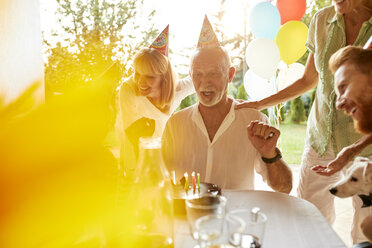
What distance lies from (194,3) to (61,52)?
299 cm

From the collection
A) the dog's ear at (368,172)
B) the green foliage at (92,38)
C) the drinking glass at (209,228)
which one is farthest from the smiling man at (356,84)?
the green foliage at (92,38)

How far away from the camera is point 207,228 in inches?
26.4

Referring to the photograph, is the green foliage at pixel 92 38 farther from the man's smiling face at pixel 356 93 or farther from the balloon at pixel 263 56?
the man's smiling face at pixel 356 93

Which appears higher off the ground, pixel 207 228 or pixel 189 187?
pixel 207 228

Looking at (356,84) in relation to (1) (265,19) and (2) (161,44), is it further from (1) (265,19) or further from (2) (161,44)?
(1) (265,19)

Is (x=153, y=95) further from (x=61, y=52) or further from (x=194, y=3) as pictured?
(x=61, y=52)

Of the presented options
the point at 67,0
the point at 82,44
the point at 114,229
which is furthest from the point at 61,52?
the point at 114,229

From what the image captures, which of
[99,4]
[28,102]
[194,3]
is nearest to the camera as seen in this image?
[28,102]

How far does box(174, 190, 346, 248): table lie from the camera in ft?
3.03

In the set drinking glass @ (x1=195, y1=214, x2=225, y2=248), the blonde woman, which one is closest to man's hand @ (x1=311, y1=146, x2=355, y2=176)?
drinking glass @ (x1=195, y1=214, x2=225, y2=248)

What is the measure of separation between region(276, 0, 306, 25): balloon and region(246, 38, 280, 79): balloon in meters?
0.36

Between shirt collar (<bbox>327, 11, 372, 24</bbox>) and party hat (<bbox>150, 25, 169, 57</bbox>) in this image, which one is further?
party hat (<bbox>150, 25, 169, 57</bbox>)

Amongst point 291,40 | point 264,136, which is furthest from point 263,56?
point 264,136

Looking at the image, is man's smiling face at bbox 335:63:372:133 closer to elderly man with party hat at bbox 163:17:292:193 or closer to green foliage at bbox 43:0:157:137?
elderly man with party hat at bbox 163:17:292:193
